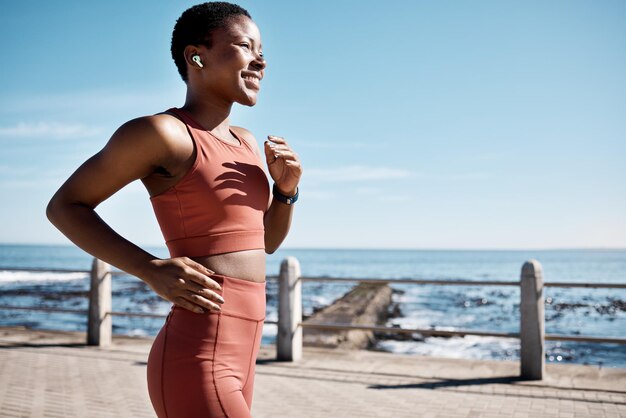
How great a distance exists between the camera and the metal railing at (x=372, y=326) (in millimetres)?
7703

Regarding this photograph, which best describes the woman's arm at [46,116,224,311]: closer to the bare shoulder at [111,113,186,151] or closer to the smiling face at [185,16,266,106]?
the bare shoulder at [111,113,186,151]

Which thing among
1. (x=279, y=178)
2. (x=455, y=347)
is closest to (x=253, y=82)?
(x=279, y=178)

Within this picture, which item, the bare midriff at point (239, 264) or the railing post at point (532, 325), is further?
the railing post at point (532, 325)

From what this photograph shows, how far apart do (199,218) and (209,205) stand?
Result: 0.15ft

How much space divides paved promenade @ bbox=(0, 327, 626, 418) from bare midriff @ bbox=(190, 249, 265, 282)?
183 inches

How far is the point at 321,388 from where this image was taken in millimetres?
7371

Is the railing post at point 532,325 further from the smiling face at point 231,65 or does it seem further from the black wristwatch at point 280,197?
the smiling face at point 231,65

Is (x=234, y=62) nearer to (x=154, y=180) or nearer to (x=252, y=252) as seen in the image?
(x=154, y=180)

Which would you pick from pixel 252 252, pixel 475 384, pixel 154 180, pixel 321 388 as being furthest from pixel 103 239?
pixel 475 384

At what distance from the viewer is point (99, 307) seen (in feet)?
33.0

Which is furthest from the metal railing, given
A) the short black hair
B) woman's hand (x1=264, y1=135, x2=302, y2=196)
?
the short black hair

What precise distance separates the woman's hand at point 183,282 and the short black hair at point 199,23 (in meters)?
0.70

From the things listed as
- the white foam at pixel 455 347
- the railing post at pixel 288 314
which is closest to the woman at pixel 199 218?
the railing post at pixel 288 314

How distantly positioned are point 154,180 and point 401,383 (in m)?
6.27
